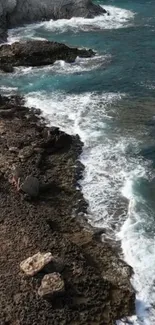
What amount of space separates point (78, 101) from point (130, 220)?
559 inches

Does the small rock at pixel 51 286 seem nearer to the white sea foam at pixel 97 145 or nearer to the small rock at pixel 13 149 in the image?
the white sea foam at pixel 97 145

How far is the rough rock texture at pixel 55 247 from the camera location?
1806cm

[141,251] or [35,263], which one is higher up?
[35,263]

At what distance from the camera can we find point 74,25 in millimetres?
53250

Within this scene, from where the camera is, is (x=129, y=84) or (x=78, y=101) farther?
(x=129, y=84)

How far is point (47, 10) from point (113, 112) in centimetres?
2683

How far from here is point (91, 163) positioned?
90.8 ft

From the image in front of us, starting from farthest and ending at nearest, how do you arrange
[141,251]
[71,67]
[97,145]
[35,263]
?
[71,67] < [97,145] < [141,251] < [35,263]

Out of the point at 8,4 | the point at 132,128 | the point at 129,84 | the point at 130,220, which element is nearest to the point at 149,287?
the point at 130,220

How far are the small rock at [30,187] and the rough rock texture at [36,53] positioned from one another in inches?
770

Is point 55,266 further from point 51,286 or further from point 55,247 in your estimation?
point 55,247

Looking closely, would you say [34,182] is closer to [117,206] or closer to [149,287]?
[117,206]

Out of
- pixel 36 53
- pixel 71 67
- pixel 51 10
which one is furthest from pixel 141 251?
pixel 51 10

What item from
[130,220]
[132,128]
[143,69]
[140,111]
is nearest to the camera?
[130,220]
